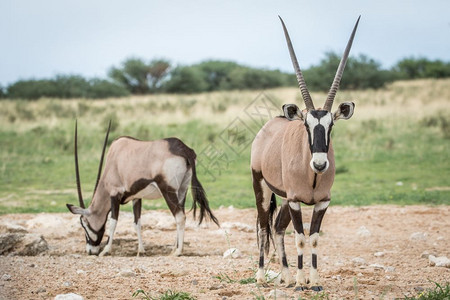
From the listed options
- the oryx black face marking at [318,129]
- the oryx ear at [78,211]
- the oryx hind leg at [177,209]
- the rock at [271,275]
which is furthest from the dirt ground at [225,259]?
the oryx black face marking at [318,129]

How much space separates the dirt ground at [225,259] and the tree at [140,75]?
4091cm

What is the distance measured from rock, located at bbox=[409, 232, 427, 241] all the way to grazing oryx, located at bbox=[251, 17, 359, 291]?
3.63 metres

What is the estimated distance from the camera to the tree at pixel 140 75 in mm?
52562

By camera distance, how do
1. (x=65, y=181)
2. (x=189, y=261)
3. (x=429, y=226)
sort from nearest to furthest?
(x=189, y=261), (x=429, y=226), (x=65, y=181)

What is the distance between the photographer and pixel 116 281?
252 inches

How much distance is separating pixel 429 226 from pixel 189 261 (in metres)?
4.85

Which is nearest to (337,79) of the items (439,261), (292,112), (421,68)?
(292,112)

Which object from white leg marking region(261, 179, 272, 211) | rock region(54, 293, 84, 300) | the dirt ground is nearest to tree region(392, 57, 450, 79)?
the dirt ground

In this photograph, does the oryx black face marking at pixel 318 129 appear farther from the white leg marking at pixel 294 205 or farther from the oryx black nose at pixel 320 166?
the white leg marking at pixel 294 205

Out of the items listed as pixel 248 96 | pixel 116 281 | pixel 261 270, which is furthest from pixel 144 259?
pixel 248 96

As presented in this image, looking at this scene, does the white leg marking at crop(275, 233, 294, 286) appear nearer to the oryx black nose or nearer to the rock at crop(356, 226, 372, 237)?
the oryx black nose

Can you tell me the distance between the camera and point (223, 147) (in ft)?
69.3

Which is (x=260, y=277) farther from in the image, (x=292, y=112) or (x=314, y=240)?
(x=292, y=112)

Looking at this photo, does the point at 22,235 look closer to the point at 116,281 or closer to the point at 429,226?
the point at 116,281
